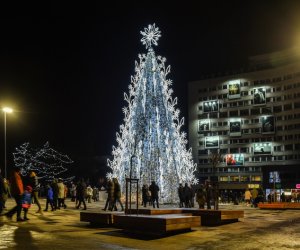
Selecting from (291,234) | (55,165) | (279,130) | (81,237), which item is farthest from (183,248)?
(279,130)

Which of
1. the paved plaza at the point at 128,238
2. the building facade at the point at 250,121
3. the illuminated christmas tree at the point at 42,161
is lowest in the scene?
the paved plaza at the point at 128,238

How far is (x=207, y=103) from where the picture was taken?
11025cm

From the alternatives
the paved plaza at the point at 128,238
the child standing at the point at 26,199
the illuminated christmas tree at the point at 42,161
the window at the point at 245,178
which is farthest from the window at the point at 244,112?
the child standing at the point at 26,199

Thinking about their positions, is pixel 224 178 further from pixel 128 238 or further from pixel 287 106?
pixel 128 238

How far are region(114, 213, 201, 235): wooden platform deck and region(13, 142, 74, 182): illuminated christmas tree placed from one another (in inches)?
1849

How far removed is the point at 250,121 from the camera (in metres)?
105

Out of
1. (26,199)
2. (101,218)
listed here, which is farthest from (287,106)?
(101,218)

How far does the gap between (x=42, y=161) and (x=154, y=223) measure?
181 ft

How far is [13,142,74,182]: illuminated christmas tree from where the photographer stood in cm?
5897

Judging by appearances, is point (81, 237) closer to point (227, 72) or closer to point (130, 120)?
point (130, 120)

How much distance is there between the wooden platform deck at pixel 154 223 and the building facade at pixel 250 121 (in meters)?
81.0

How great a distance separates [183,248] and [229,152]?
9898 cm

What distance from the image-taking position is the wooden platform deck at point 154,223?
11398 millimetres

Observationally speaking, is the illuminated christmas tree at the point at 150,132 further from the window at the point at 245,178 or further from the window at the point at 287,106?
the window at the point at 245,178
